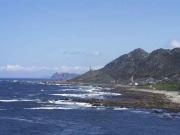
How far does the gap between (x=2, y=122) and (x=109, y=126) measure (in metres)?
Answer: 19.4

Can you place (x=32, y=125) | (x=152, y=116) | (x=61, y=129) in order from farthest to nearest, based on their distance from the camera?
(x=152, y=116), (x=32, y=125), (x=61, y=129)

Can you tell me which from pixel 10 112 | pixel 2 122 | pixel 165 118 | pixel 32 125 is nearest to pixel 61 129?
pixel 32 125

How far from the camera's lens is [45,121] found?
82.2 m

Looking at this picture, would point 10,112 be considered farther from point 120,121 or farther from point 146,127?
point 146,127

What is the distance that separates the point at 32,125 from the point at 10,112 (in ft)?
75.6

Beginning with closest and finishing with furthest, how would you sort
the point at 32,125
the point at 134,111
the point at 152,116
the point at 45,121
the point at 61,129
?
the point at 61,129 < the point at 32,125 < the point at 45,121 < the point at 152,116 < the point at 134,111

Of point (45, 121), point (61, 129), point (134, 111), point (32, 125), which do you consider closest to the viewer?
point (61, 129)

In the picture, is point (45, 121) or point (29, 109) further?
point (29, 109)

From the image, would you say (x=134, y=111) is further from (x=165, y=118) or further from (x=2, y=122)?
(x=2, y=122)

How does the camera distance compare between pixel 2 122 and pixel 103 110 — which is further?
pixel 103 110

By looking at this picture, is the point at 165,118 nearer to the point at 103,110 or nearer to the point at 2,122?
the point at 103,110

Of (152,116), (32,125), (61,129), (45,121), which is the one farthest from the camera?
(152,116)

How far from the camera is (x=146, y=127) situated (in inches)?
2960

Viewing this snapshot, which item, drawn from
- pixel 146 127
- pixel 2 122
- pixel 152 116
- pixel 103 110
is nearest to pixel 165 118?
pixel 152 116
